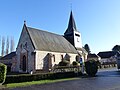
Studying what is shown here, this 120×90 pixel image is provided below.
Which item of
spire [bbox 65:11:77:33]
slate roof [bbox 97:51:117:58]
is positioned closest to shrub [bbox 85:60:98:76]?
spire [bbox 65:11:77:33]

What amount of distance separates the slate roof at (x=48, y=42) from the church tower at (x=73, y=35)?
2.48 metres

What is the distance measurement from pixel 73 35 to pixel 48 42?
11511 mm

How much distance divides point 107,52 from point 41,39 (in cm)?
5643

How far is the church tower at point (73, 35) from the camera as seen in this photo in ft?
156

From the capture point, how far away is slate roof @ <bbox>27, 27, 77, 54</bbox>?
34.3 m

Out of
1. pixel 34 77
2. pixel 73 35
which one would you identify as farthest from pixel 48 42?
pixel 34 77

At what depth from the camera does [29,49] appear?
33531 millimetres

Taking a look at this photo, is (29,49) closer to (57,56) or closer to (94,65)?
(57,56)

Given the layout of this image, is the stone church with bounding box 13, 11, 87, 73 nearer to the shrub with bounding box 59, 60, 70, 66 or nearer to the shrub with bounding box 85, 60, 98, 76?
the shrub with bounding box 59, 60, 70, 66

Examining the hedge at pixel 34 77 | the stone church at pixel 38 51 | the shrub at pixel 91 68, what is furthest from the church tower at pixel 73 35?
the hedge at pixel 34 77

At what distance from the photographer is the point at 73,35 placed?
4728 cm

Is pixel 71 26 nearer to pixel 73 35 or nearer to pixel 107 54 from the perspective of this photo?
pixel 73 35

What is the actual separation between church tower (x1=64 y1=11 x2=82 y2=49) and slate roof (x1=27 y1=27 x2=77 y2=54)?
2476 mm

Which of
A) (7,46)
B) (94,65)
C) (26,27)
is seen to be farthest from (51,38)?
(7,46)
